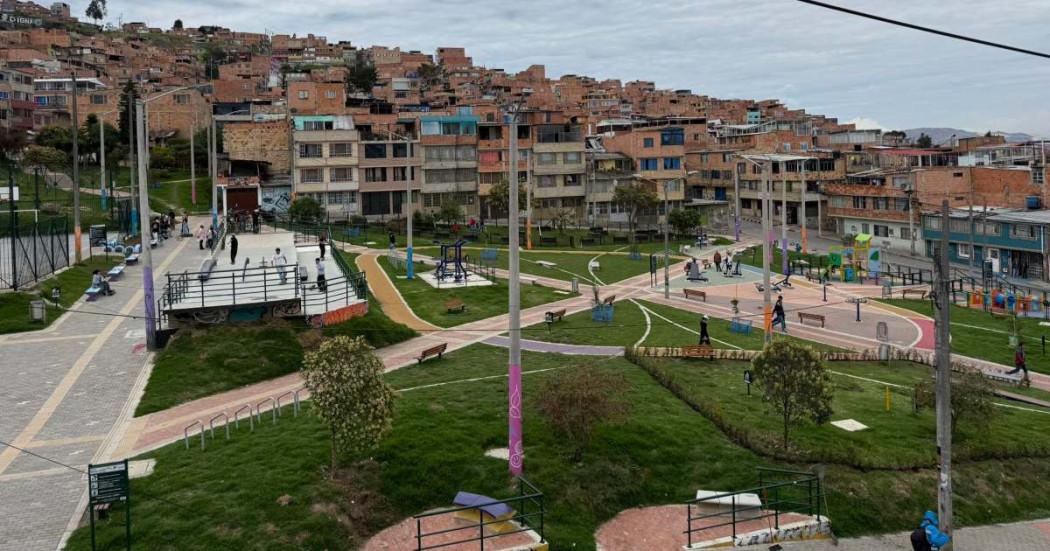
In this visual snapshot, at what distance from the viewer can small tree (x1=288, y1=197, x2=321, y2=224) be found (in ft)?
209

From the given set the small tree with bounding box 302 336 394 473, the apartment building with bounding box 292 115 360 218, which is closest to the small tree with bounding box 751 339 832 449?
the small tree with bounding box 302 336 394 473

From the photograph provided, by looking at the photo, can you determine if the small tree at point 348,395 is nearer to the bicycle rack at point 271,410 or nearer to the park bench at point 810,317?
the bicycle rack at point 271,410

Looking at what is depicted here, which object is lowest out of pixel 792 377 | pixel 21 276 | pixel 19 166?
pixel 792 377

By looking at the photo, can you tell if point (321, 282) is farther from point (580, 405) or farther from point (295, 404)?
point (580, 405)

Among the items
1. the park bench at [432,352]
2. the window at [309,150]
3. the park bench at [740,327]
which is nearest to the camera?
the park bench at [432,352]

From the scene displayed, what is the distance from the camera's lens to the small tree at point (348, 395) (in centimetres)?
1767

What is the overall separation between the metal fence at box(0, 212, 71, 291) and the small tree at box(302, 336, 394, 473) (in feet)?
71.1

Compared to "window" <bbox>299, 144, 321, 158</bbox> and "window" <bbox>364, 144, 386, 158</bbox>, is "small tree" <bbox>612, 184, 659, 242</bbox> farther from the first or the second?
"window" <bbox>299, 144, 321, 158</bbox>

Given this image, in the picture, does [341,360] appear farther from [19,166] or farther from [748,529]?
[19,166]

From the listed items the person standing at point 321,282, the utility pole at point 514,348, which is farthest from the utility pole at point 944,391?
the person standing at point 321,282

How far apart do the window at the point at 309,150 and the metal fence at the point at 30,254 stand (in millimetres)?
31242

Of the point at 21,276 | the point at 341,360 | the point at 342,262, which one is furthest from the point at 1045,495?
the point at 21,276

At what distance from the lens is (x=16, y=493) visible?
57.5ft

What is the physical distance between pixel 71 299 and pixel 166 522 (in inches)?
896
